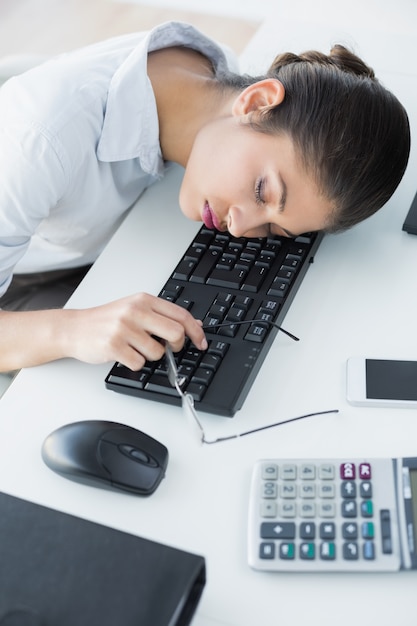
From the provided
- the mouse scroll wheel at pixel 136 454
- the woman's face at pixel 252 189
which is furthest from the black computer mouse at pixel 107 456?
the woman's face at pixel 252 189

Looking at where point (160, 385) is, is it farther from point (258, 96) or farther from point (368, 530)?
point (258, 96)

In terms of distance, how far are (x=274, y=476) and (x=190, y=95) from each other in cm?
62

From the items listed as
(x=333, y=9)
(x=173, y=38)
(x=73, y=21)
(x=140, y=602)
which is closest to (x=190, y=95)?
(x=173, y=38)

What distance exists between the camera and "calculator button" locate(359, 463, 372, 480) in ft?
2.22

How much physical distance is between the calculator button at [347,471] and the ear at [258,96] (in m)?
0.47

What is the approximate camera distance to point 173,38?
3.77 feet

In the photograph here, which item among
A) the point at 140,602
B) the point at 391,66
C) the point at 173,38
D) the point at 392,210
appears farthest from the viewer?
the point at 391,66

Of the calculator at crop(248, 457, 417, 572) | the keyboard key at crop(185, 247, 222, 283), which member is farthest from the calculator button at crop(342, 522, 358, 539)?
the keyboard key at crop(185, 247, 222, 283)

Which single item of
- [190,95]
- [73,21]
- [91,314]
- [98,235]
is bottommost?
[73,21]

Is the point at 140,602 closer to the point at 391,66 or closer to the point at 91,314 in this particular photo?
the point at 91,314

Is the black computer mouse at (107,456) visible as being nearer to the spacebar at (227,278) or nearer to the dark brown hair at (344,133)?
the spacebar at (227,278)

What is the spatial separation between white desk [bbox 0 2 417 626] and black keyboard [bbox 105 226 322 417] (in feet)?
0.06

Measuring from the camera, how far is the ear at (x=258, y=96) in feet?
3.13

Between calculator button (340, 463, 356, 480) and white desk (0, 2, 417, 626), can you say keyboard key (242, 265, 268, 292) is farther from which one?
calculator button (340, 463, 356, 480)
